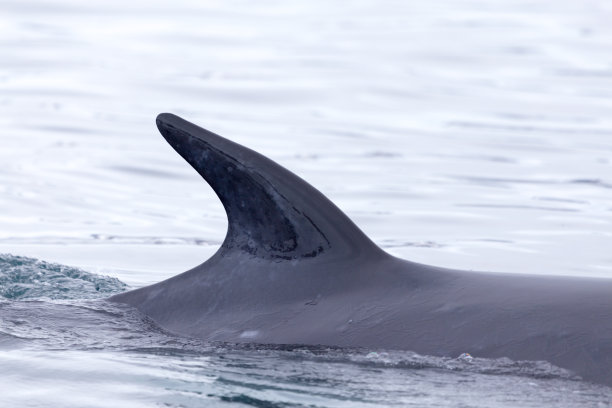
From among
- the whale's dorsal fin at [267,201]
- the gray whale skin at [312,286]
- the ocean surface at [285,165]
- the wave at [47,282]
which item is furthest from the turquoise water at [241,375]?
the wave at [47,282]

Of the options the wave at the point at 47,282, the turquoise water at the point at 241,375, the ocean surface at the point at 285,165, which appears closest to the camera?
the turquoise water at the point at 241,375

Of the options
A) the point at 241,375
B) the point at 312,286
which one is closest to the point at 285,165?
the point at 312,286

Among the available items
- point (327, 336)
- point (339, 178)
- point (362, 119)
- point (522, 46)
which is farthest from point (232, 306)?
point (522, 46)

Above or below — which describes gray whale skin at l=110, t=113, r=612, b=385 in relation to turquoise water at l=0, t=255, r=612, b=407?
above

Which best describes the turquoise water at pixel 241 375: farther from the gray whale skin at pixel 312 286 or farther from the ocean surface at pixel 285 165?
the gray whale skin at pixel 312 286

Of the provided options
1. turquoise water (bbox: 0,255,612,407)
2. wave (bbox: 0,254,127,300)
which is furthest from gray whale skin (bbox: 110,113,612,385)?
wave (bbox: 0,254,127,300)

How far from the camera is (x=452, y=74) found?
27.2m

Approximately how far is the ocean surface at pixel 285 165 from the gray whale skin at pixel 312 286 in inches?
5.8

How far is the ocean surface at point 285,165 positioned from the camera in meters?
6.12

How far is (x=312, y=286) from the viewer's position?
658 centimetres

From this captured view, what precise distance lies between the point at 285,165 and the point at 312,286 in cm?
1033

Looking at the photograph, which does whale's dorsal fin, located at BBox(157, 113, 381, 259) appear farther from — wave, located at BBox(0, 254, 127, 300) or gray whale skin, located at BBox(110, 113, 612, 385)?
wave, located at BBox(0, 254, 127, 300)

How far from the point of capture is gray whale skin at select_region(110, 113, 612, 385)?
6238mm

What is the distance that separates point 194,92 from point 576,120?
728 centimetres
